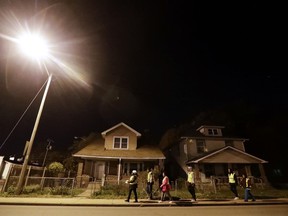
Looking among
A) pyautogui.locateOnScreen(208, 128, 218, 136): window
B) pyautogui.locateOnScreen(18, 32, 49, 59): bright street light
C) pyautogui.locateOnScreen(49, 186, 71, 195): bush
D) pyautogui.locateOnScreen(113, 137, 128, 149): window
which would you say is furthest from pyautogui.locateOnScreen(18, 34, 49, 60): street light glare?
pyautogui.locateOnScreen(208, 128, 218, 136): window

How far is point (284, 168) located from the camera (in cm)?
3088

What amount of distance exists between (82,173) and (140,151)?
689 centimetres

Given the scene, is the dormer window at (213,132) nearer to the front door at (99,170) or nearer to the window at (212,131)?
the window at (212,131)

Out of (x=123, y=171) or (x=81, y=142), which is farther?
(x=81, y=142)

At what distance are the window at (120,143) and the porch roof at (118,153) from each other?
684mm

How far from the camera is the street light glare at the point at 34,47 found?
12.3 metres

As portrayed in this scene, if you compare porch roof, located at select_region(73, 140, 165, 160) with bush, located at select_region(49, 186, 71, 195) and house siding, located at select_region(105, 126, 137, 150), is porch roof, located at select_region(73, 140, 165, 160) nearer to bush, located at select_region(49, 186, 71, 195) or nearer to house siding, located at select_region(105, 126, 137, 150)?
house siding, located at select_region(105, 126, 137, 150)

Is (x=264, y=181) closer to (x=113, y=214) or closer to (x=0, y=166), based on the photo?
(x=113, y=214)

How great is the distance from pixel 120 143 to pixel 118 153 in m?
1.89

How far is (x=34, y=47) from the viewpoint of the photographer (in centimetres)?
1278

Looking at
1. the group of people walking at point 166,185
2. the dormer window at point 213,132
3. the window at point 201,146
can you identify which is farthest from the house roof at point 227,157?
the group of people walking at point 166,185

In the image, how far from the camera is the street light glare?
1230 cm

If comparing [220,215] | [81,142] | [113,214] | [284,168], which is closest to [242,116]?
[284,168]

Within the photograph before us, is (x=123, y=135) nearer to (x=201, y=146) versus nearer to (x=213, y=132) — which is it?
(x=201, y=146)
